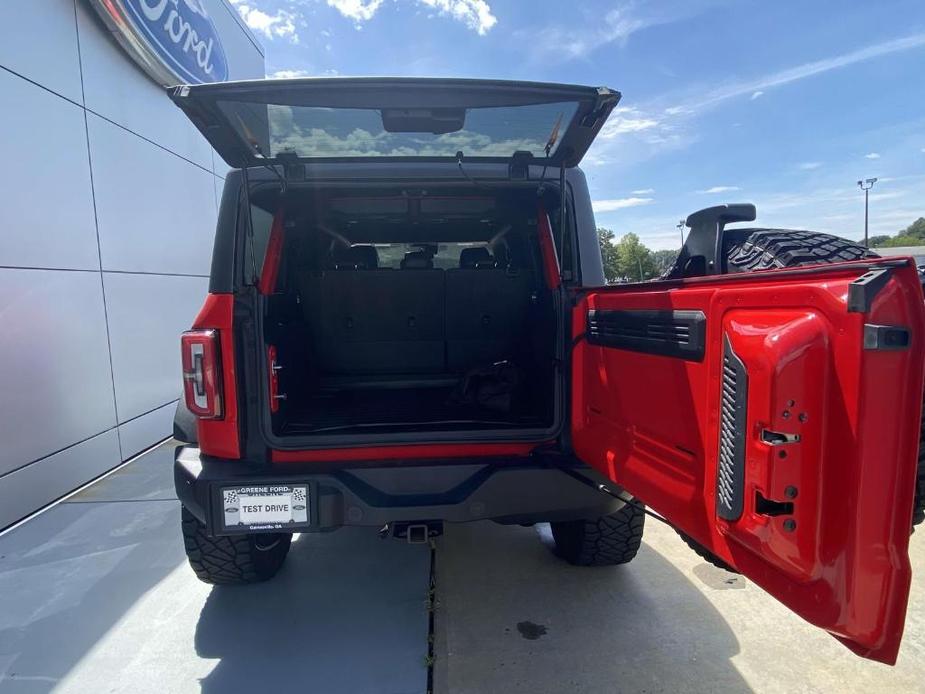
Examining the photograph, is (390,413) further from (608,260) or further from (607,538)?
(608,260)

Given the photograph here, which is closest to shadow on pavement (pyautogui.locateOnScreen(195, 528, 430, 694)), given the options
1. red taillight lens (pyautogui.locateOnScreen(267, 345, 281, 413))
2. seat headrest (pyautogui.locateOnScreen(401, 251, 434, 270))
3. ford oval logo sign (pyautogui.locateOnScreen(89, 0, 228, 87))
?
red taillight lens (pyautogui.locateOnScreen(267, 345, 281, 413))

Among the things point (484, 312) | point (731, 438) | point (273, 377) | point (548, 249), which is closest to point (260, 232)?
point (273, 377)

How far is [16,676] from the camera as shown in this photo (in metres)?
2.18

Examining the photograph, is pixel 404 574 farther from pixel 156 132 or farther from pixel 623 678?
pixel 156 132

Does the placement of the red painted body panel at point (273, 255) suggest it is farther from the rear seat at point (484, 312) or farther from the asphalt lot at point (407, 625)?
the asphalt lot at point (407, 625)

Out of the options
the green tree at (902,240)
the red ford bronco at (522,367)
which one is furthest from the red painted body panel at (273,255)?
the green tree at (902,240)

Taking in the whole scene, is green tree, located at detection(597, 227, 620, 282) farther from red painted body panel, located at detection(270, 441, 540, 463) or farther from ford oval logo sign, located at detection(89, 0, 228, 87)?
ford oval logo sign, located at detection(89, 0, 228, 87)

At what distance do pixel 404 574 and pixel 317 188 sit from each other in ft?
6.51

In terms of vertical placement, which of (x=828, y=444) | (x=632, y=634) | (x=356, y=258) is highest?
(x=356, y=258)

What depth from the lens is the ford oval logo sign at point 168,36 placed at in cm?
471

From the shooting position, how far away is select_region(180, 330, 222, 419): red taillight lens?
2.01 m

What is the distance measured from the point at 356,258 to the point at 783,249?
2609mm

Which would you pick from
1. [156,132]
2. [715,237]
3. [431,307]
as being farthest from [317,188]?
[156,132]

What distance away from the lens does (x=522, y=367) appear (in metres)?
3.05
